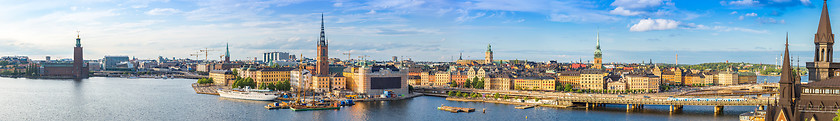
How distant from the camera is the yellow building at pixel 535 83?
72562 millimetres

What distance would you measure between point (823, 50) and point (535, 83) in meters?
45.6

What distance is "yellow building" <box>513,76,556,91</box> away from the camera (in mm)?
72562

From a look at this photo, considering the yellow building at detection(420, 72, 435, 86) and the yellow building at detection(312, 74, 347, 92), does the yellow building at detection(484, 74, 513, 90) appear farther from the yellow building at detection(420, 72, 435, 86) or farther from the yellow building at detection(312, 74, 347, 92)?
the yellow building at detection(312, 74, 347, 92)

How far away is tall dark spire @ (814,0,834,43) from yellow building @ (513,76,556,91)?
4451cm

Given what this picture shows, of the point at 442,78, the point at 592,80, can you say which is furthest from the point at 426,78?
the point at 592,80

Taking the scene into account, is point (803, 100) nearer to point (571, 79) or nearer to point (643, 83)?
point (643, 83)

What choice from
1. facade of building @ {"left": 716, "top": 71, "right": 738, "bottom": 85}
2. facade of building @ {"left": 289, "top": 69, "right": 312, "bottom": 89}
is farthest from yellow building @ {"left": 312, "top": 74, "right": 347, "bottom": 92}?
facade of building @ {"left": 716, "top": 71, "right": 738, "bottom": 85}

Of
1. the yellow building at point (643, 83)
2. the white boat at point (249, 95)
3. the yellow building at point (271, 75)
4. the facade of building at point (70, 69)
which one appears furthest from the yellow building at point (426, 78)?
the facade of building at point (70, 69)

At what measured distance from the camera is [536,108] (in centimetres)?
4831

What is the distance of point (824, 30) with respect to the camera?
2714 cm

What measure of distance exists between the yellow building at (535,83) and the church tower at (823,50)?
143 feet

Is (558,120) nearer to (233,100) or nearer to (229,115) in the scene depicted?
(229,115)

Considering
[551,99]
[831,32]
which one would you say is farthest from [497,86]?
[831,32]

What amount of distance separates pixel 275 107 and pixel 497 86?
32.1m
